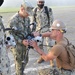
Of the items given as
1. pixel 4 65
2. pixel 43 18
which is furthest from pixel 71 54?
pixel 43 18

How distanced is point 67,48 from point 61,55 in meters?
0.15

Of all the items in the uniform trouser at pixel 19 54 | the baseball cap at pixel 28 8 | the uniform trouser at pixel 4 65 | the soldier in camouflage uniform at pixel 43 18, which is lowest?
the uniform trouser at pixel 19 54

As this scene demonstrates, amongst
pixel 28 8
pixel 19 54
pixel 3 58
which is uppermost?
pixel 28 8

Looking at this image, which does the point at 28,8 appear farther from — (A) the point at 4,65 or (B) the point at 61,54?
(A) the point at 4,65

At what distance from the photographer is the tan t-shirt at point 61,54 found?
18.1ft

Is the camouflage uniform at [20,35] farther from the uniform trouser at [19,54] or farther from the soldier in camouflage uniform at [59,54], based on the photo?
the soldier in camouflage uniform at [59,54]

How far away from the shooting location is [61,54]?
18.3ft

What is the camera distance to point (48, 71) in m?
5.59

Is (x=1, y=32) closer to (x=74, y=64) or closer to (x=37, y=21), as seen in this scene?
(x=74, y=64)

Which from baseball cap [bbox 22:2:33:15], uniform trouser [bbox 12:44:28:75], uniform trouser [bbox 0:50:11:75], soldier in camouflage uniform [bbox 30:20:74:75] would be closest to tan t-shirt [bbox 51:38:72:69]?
soldier in camouflage uniform [bbox 30:20:74:75]

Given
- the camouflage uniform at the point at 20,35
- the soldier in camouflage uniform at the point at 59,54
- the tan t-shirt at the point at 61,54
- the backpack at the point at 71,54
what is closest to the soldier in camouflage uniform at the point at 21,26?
the camouflage uniform at the point at 20,35

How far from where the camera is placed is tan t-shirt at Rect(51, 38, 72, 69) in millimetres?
5512

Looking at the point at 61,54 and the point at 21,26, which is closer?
the point at 61,54

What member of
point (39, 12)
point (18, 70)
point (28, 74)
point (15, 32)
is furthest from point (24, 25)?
point (39, 12)
